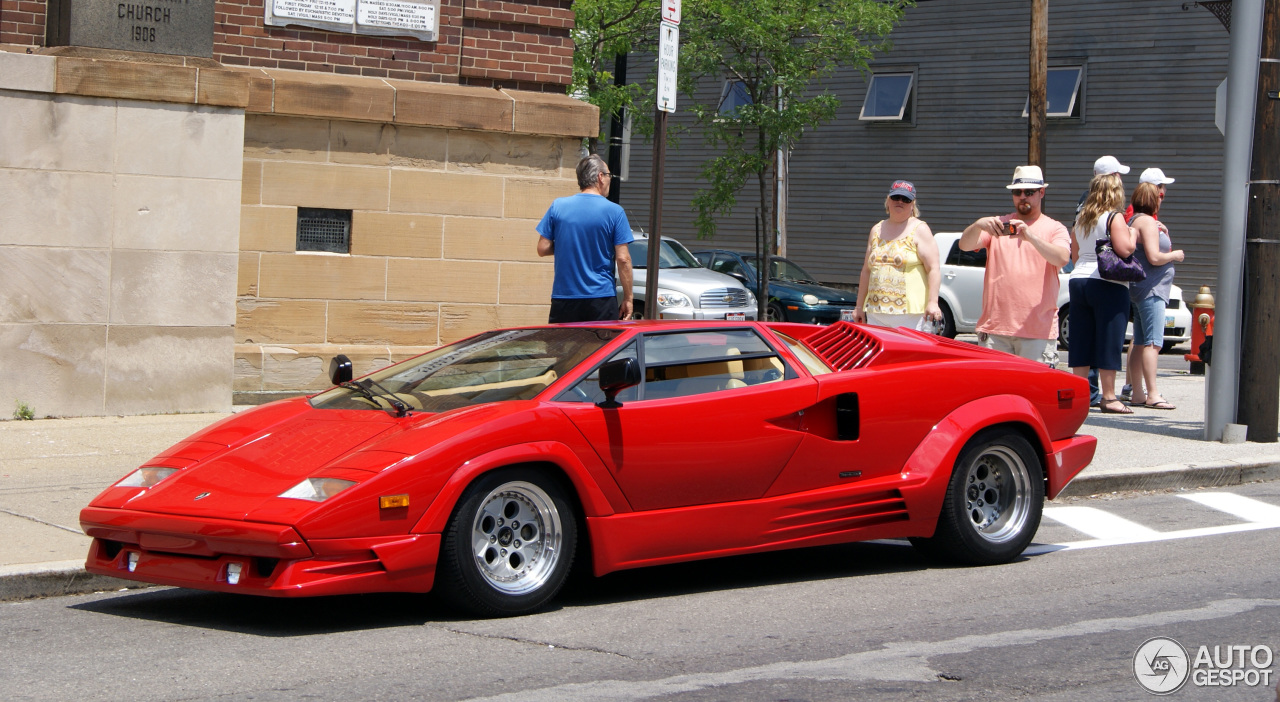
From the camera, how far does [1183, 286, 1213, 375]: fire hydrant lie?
15000 mm

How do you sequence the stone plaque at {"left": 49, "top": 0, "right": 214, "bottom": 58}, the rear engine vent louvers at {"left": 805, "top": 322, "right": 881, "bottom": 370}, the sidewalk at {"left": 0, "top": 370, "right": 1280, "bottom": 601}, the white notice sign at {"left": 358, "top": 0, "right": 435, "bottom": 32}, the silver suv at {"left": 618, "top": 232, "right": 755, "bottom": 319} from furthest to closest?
the silver suv at {"left": 618, "top": 232, "right": 755, "bottom": 319}, the white notice sign at {"left": 358, "top": 0, "right": 435, "bottom": 32}, the stone plaque at {"left": 49, "top": 0, "right": 214, "bottom": 58}, the rear engine vent louvers at {"left": 805, "top": 322, "right": 881, "bottom": 370}, the sidewalk at {"left": 0, "top": 370, "right": 1280, "bottom": 601}

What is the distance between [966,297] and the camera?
2066cm

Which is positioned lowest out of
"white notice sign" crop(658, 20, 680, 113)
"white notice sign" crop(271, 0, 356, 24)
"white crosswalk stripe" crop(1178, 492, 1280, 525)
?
"white crosswalk stripe" crop(1178, 492, 1280, 525)

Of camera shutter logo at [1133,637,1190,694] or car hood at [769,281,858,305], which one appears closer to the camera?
camera shutter logo at [1133,637,1190,694]

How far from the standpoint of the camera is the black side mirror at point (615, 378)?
17.9ft

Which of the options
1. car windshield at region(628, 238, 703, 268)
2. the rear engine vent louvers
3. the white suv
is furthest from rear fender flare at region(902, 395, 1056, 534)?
the white suv

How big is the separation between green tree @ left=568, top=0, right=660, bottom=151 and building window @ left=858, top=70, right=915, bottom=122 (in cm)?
561

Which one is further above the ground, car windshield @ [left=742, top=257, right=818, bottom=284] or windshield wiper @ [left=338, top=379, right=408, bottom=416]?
car windshield @ [left=742, top=257, right=818, bottom=284]

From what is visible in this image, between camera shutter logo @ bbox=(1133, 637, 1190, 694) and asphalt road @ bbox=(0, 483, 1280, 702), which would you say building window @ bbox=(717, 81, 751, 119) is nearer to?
asphalt road @ bbox=(0, 483, 1280, 702)

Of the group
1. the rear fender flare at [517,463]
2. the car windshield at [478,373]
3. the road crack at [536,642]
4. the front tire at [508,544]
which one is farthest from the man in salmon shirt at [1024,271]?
the road crack at [536,642]

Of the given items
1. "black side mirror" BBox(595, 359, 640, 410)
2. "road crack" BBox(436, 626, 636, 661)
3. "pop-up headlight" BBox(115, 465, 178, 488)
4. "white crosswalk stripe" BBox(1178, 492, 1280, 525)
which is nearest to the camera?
"road crack" BBox(436, 626, 636, 661)

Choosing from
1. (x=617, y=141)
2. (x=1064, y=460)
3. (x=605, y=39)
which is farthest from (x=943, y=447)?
(x=617, y=141)

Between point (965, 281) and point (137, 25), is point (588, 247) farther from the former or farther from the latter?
point (965, 281)

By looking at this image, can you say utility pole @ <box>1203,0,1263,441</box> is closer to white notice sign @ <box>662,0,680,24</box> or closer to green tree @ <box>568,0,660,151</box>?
white notice sign @ <box>662,0,680,24</box>
